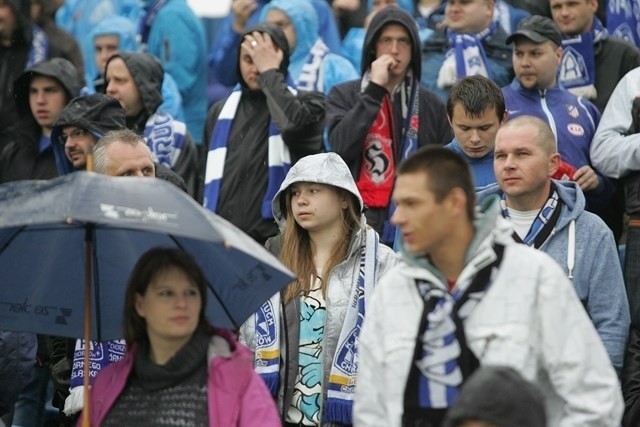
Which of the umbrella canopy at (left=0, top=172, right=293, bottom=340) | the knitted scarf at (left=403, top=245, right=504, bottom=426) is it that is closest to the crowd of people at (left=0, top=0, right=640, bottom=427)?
the knitted scarf at (left=403, top=245, right=504, bottom=426)

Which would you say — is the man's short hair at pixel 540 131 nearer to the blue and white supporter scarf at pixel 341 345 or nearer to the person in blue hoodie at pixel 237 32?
the blue and white supporter scarf at pixel 341 345

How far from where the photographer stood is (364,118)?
9.90 meters

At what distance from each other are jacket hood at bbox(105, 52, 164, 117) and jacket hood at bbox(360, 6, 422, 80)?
5.29 ft

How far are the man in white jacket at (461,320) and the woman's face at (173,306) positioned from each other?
0.89 meters

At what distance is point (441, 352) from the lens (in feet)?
20.2

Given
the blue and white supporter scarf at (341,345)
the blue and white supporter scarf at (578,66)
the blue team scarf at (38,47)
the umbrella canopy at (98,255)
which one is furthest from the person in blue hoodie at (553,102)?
the blue team scarf at (38,47)

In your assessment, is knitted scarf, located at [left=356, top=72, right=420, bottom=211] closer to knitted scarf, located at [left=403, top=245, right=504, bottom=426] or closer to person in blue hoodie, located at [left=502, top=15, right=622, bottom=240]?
person in blue hoodie, located at [left=502, top=15, right=622, bottom=240]

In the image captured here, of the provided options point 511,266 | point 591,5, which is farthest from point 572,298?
point 591,5

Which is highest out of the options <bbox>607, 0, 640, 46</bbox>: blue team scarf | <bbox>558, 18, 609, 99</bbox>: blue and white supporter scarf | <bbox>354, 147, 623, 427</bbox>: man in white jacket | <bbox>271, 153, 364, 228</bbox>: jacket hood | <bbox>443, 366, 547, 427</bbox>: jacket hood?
<bbox>607, 0, 640, 46</bbox>: blue team scarf

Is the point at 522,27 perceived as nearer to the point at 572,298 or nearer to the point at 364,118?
the point at 364,118

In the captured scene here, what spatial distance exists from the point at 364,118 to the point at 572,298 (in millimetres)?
3937

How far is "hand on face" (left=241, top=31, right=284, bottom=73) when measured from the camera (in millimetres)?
10570

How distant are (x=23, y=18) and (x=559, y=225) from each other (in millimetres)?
5586

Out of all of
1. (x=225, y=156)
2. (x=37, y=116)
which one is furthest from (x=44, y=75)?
(x=225, y=156)
